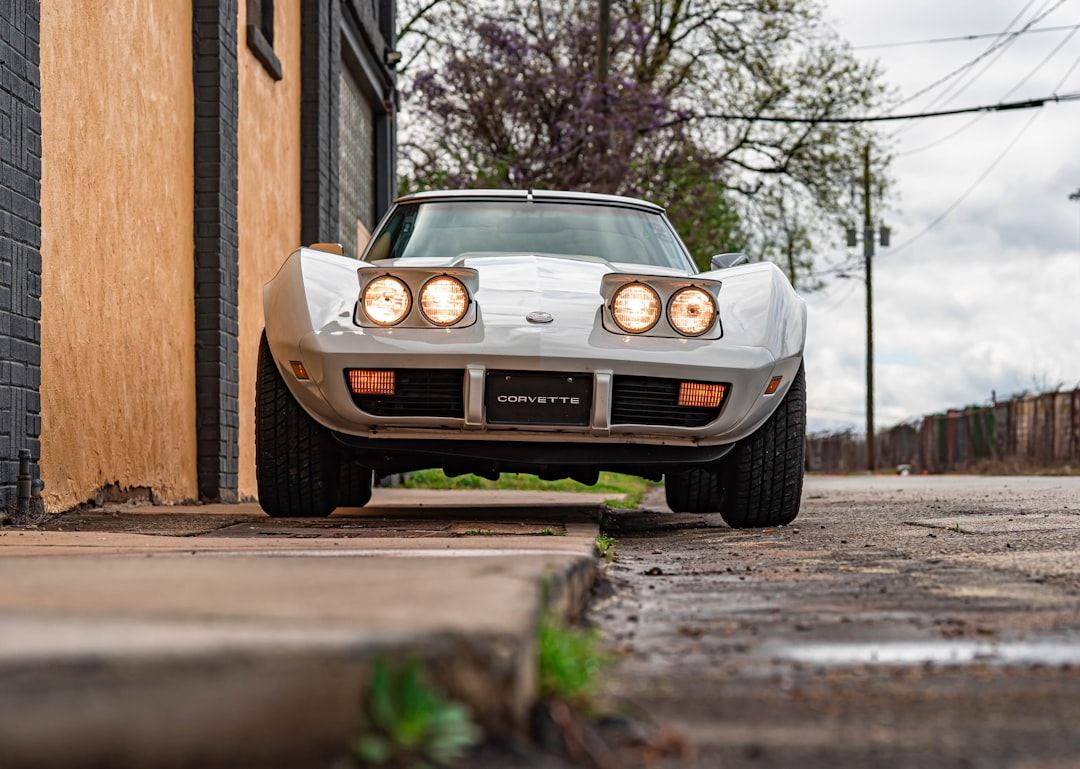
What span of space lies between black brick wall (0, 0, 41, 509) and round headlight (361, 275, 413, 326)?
4.48ft

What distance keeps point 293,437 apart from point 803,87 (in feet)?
79.8

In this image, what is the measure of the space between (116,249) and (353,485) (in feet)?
5.23

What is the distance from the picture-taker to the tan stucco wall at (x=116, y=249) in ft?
17.5

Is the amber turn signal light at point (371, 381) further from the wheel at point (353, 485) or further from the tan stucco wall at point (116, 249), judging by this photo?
the tan stucco wall at point (116, 249)

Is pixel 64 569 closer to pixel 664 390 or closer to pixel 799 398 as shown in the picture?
pixel 664 390

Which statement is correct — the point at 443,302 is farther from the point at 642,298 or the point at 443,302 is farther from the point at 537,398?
the point at 642,298

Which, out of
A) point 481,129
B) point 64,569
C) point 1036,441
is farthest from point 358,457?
point 1036,441

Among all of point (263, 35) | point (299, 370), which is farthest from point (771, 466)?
point (263, 35)

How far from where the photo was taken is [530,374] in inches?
174

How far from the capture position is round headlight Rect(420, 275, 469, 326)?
439 cm

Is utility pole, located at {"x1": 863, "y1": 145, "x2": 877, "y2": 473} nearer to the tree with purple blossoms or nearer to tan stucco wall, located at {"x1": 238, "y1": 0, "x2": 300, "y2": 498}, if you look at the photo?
the tree with purple blossoms

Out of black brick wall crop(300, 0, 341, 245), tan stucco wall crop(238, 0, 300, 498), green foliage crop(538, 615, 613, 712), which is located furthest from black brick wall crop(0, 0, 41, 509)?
black brick wall crop(300, 0, 341, 245)

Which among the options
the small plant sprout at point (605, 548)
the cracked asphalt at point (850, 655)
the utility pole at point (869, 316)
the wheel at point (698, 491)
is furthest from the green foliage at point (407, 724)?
the utility pole at point (869, 316)

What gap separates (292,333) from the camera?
14.8 ft
